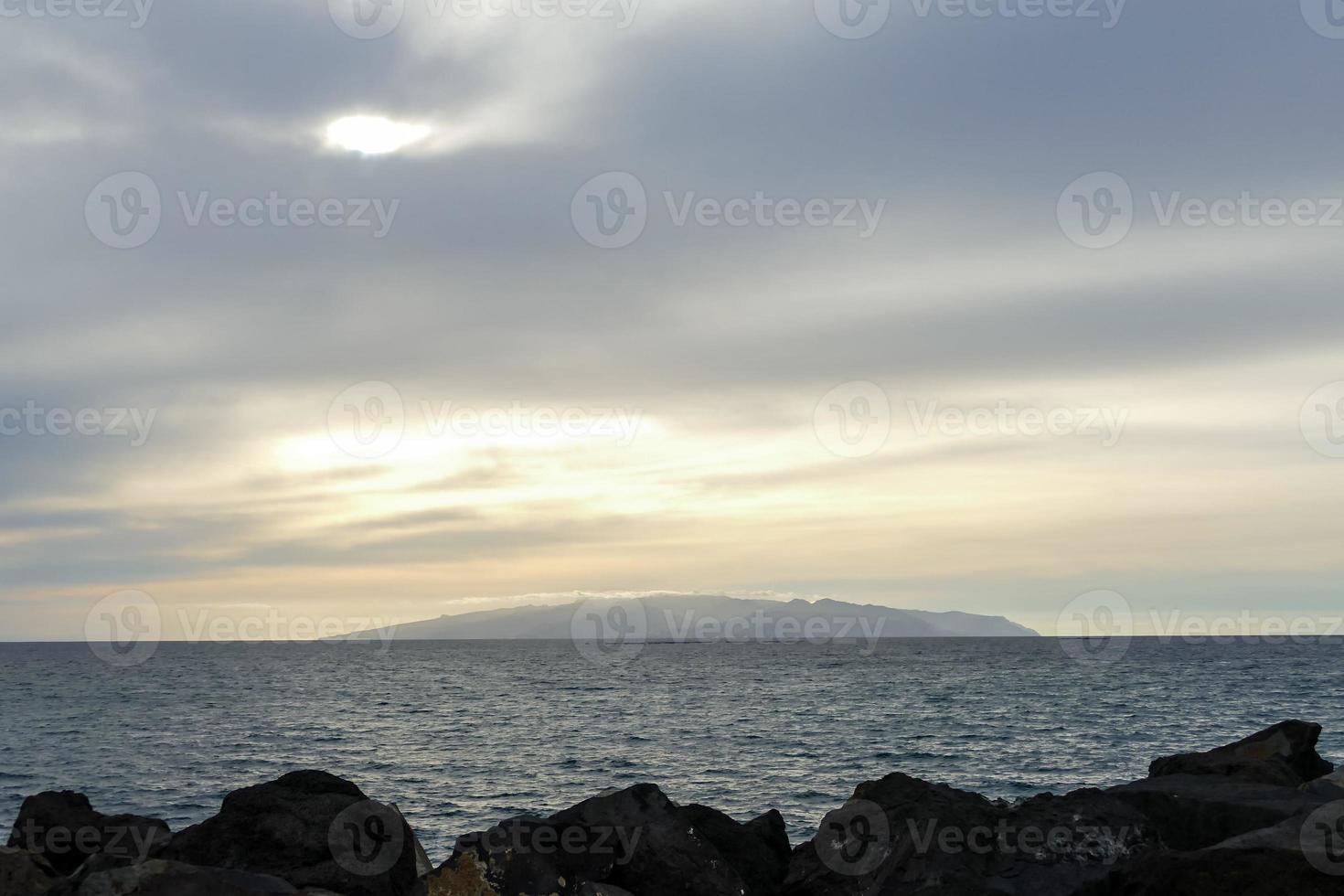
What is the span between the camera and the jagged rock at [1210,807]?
12633 mm

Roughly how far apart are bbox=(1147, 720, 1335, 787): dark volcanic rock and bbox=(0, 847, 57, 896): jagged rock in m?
15.3

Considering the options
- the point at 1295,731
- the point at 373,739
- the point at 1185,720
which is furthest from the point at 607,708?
the point at 1295,731

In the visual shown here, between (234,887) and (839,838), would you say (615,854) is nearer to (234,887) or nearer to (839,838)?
(839,838)

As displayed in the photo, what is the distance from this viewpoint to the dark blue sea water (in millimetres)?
37469

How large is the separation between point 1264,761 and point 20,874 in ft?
57.7

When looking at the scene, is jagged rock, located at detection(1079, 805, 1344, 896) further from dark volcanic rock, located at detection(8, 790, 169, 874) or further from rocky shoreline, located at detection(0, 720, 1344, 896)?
dark volcanic rock, located at detection(8, 790, 169, 874)

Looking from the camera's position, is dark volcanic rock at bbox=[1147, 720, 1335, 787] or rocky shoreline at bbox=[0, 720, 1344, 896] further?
dark volcanic rock at bbox=[1147, 720, 1335, 787]

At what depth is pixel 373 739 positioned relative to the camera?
54.6 meters
